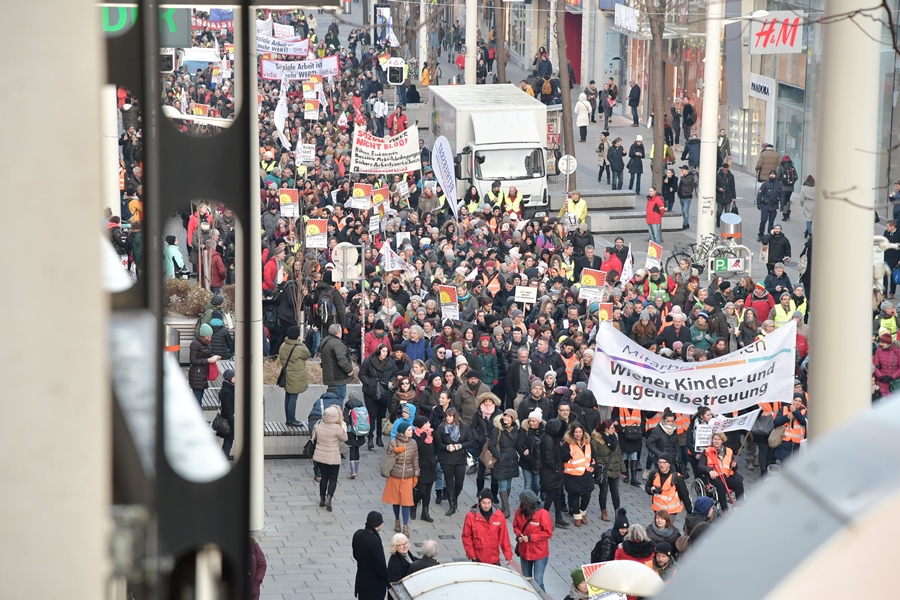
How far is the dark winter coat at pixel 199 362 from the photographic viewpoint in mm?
17953

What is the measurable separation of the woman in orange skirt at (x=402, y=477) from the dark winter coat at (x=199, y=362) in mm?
3698

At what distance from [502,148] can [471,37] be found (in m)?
8.74

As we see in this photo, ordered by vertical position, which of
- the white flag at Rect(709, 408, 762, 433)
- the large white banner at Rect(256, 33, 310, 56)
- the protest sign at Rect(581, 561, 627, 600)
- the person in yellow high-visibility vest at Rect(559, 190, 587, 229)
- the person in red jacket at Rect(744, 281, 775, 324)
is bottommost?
the protest sign at Rect(581, 561, 627, 600)

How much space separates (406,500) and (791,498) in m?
13.5

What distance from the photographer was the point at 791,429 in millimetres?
15836

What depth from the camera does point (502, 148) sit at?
32.9 m

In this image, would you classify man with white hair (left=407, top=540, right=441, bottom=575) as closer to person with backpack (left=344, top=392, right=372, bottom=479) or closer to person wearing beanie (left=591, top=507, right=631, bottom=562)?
person wearing beanie (left=591, top=507, right=631, bottom=562)

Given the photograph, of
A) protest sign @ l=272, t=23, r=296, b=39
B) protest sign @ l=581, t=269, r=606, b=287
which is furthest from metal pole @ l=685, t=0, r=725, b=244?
protest sign @ l=272, t=23, r=296, b=39

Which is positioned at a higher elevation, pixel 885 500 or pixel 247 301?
pixel 247 301

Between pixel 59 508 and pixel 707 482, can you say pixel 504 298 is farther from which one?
pixel 59 508

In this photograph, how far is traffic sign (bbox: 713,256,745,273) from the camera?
24641 millimetres

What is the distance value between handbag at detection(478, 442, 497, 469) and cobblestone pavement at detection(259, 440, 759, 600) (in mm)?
671

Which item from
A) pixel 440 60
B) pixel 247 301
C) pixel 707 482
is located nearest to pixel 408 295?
pixel 707 482

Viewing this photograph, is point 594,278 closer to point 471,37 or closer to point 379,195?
point 379,195
